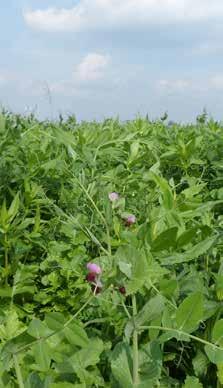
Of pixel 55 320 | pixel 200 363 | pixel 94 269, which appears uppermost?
pixel 94 269

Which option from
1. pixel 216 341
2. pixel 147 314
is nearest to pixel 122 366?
pixel 147 314

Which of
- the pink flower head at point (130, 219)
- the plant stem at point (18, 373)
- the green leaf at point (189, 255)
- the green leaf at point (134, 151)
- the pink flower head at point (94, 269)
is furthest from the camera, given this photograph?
the green leaf at point (134, 151)

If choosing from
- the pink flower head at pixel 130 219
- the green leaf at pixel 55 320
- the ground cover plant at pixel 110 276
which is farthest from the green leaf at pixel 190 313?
the pink flower head at pixel 130 219

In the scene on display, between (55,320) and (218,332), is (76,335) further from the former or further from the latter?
(218,332)

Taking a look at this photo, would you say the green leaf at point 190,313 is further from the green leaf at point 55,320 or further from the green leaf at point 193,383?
the green leaf at point 55,320

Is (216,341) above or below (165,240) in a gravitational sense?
below

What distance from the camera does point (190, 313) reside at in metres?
1.20

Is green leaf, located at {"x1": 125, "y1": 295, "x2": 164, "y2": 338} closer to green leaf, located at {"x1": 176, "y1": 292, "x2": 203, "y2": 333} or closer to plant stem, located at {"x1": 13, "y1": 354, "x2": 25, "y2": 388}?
green leaf, located at {"x1": 176, "y1": 292, "x2": 203, "y2": 333}

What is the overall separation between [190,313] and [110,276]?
6.3 inches

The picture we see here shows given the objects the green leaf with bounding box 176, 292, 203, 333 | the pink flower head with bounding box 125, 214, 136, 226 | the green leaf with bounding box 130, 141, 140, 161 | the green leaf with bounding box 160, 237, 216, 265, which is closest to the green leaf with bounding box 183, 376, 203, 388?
the green leaf with bounding box 176, 292, 203, 333

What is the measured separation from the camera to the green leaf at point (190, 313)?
119cm

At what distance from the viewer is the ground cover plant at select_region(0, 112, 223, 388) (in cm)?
116

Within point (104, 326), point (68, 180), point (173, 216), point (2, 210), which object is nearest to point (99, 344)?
point (104, 326)

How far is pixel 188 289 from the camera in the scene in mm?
1394
